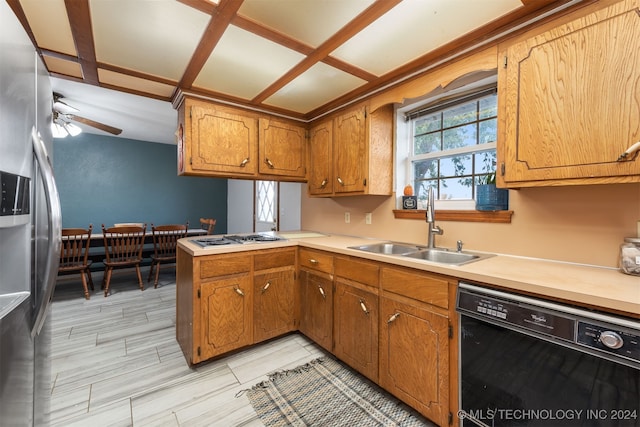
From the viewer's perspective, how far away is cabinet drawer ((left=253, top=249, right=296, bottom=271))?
2.18 metres

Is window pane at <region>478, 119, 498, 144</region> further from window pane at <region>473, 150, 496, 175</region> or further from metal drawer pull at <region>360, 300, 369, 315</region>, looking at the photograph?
metal drawer pull at <region>360, 300, 369, 315</region>

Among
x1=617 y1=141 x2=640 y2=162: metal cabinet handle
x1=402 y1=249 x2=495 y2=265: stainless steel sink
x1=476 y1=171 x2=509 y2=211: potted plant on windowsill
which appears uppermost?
x1=617 y1=141 x2=640 y2=162: metal cabinet handle

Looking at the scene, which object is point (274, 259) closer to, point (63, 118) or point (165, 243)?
point (165, 243)

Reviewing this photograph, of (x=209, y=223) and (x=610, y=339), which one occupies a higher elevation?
(x=209, y=223)

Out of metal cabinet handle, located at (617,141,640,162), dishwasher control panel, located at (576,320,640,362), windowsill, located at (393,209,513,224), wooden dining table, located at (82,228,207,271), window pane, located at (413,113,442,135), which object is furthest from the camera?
wooden dining table, located at (82,228,207,271)

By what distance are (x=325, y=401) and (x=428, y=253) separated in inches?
45.4

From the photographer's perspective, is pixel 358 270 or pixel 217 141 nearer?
pixel 358 270

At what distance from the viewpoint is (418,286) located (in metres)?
1.48

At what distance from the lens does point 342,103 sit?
2527mm

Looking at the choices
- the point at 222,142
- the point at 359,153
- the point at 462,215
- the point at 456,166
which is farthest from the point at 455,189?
the point at 222,142

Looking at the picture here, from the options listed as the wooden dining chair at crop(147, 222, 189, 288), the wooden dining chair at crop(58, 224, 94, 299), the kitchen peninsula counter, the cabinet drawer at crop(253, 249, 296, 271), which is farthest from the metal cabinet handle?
the wooden dining chair at crop(58, 224, 94, 299)

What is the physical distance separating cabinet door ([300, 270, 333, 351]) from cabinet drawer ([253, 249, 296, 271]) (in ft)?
0.51

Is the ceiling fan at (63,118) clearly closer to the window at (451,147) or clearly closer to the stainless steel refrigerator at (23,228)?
the stainless steel refrigerator at (23,228)

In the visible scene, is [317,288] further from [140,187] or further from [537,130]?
[140,187]
